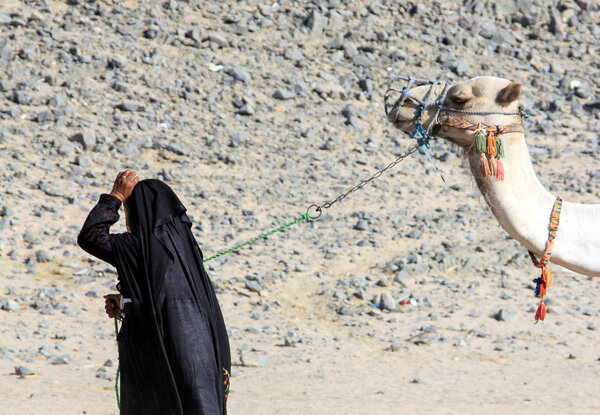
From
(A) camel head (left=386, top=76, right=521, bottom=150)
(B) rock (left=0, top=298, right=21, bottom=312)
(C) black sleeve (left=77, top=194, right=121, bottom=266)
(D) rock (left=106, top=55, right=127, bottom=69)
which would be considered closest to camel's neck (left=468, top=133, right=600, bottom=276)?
(A) camel head (left=386, top=76, right=521, bottom=150)

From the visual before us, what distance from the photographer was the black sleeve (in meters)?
4.34

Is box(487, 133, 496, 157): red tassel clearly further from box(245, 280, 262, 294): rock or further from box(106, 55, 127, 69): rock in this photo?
box(106, 55, 127, 69): rock

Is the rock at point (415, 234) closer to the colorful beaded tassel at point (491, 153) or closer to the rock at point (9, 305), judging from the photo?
the rock at point (9, 305)

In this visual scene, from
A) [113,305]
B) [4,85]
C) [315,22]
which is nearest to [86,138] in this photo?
[4,85]

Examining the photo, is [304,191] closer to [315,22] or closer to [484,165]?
[315,22]

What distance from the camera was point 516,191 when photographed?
4.51m

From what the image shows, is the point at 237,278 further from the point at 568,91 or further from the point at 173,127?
the point at 568,91

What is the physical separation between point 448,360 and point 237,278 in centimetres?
235

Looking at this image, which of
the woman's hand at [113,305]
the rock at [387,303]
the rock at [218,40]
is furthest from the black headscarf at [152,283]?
the rock at [218,40]

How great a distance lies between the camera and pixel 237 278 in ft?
31.1

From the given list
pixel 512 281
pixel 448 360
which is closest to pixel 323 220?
pixel 512 281

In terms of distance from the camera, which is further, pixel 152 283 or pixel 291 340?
pixel 291 340

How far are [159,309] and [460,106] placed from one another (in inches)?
67.8

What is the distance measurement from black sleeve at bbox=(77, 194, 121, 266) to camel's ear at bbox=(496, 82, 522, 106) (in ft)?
6.02
